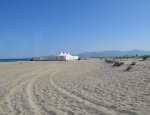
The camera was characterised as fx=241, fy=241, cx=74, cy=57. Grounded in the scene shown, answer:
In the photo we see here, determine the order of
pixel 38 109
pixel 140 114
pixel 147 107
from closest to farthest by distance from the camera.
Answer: pixel 140 114 < pixel 147 107 < pixel 38 109

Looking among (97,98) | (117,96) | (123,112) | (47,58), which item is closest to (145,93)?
(117,96)

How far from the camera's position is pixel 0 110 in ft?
21.5

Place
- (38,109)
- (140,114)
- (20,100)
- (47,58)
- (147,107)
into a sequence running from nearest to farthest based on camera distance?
(140,114) → (147,107) → (38,109) → (20,100) → (47,58)

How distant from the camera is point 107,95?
8078mm

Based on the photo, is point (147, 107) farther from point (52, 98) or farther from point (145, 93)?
point (52, 98)

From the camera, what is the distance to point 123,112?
575 centimetres

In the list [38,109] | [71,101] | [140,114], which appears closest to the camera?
[140,114]

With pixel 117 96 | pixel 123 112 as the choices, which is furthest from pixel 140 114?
pixel 117 96

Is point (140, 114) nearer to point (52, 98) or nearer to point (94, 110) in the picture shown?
point (94, 110)

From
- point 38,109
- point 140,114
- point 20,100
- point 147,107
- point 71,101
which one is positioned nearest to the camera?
point 140,114

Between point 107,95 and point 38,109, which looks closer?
point 38,109

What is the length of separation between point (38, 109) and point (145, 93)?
137 inches

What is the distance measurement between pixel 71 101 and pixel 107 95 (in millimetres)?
1375

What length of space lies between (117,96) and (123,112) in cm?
199
